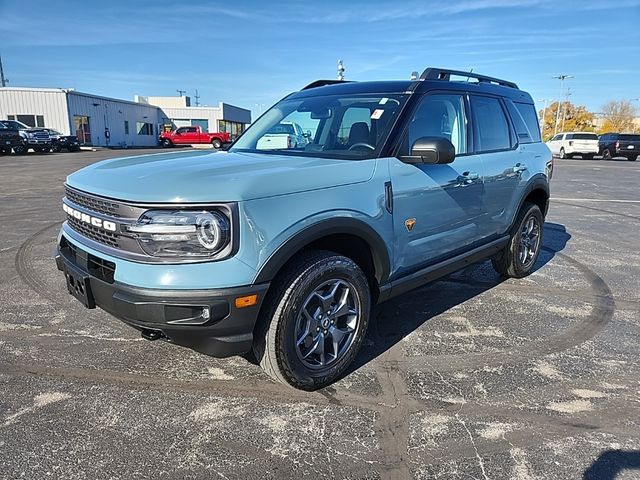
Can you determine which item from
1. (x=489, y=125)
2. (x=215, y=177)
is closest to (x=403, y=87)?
(x=489, y=125)

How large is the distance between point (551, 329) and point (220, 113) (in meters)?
55.5

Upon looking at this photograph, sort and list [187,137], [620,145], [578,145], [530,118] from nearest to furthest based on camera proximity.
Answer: [530,118]
[620,145]
[578,145]
[187,137]

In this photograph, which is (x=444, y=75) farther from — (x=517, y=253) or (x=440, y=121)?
(x=517, y=253)

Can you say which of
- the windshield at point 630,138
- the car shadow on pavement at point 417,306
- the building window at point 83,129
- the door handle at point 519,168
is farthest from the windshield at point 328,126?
the building window at point 83,129

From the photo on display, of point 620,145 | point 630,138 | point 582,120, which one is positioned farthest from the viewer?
point 582,120

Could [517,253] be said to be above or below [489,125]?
below

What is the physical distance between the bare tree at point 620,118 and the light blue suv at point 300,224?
96293 millimetres

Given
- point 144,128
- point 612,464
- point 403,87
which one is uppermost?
point 144,128

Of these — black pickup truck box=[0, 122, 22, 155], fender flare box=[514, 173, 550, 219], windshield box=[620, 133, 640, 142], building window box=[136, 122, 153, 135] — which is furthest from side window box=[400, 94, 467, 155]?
building window box=[136, 122, 153, 135]

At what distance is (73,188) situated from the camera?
3031 millimetres

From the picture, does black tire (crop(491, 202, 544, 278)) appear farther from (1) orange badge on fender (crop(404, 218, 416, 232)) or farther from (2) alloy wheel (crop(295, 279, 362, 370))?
(2) alloy wheel (crop(295, 279, 362, 370))

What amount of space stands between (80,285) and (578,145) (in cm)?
3549

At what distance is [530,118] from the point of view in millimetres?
5301

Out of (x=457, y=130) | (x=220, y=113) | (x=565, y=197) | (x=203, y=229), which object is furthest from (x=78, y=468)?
(x=220, y=113)
